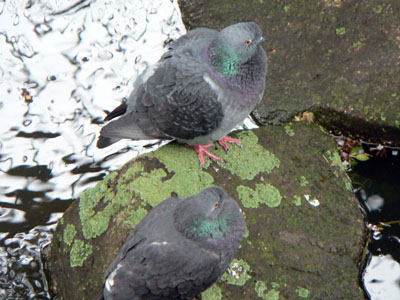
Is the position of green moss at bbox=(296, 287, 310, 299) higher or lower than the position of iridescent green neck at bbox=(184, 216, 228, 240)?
lower

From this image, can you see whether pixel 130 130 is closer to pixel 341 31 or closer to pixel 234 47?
pixel 234 47

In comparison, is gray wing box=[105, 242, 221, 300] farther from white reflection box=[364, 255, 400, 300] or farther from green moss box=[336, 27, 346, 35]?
green moss box=[336, 27, 346, 35]

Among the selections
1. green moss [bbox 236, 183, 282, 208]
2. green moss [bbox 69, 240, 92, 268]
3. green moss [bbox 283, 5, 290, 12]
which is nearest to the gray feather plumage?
green moss [bbox 236, 183, 282, 208]

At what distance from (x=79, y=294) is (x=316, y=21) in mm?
3324

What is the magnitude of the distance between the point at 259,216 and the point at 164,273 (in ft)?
3.43

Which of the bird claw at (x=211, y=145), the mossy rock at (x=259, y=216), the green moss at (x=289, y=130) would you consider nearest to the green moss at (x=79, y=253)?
the mossy rock at (x=259, y=216)

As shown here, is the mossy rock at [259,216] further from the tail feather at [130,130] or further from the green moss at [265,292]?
the tail feather at [130,130]

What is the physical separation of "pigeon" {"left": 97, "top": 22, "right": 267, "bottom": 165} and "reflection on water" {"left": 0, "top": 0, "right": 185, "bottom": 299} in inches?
40.7

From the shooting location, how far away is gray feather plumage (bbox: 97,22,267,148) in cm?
380

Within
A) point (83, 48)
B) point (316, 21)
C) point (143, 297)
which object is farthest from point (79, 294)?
point (316, 21)

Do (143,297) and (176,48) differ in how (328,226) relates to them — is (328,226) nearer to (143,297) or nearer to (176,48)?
(143,297)

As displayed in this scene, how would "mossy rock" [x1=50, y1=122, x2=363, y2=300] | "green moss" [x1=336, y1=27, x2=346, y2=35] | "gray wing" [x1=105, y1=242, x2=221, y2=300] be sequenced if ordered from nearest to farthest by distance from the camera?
1. "gray wing" [x1=105, y1=242, x2=221, y2=300]
2. "mossy rock" [x1=50, y1=122, x2=363, y2=300]
3. "green moss" [x1=336, y1=27, x2=346, y2=35]

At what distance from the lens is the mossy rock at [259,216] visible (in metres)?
3.61

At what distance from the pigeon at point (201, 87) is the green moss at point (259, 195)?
444 mm
